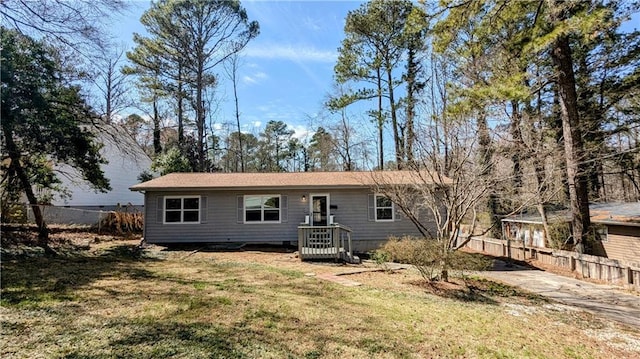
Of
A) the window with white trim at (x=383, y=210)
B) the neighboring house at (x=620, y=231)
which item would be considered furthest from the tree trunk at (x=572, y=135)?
the window with white trim at (x=383, y=210)

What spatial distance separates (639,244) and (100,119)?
18499 millimetres

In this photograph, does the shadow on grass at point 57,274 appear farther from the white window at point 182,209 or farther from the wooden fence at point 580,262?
the wooden fence at point 580,262

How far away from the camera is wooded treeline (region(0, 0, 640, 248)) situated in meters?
7.88

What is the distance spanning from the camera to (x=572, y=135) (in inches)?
393

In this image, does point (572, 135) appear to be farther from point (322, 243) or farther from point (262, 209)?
point (262, 209)

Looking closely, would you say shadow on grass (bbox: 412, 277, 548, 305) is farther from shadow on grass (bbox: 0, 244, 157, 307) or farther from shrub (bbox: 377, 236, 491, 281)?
shadow on grass (bbox: 0, 244, 157, 307)

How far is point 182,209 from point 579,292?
12153 mm

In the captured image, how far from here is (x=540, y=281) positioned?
8.54 m

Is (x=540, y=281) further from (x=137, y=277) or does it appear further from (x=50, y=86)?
(x=50, y=86)

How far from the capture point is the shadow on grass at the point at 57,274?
16.7 feet

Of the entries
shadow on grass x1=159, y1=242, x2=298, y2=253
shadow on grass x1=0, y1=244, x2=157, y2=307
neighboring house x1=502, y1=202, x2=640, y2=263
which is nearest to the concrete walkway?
neighboring house x1=502, y1=202, x2=640, y2=263

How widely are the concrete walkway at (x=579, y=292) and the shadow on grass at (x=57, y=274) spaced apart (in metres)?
8.65

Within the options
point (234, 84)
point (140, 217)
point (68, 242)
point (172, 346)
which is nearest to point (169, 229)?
point (68, 242)

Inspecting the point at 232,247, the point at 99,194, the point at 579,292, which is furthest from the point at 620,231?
the point at 99,194
